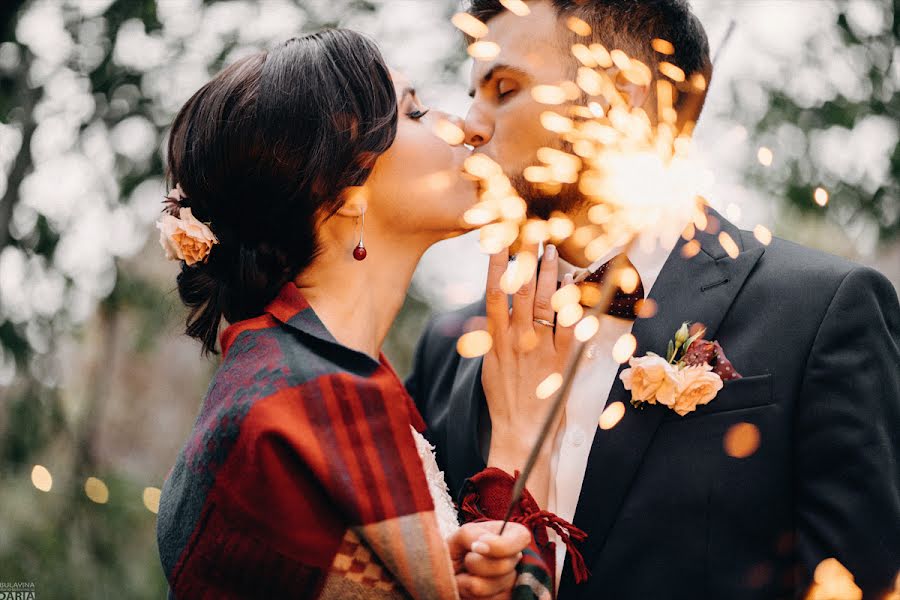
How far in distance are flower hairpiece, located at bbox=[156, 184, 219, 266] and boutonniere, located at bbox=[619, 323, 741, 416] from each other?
113 centimetres

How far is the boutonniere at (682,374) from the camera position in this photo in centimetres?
185

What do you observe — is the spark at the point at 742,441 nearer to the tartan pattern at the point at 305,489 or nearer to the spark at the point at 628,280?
the spark at the point at 628,280

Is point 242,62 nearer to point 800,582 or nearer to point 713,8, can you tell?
point 800,582

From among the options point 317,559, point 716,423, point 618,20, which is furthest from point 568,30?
point 317,559

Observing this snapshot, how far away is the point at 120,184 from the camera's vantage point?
331cm

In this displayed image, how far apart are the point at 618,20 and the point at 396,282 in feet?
3.89

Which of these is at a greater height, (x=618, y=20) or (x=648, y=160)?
(x=618, y=20)

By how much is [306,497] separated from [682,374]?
91 cm

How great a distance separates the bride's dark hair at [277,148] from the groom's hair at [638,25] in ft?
2.68

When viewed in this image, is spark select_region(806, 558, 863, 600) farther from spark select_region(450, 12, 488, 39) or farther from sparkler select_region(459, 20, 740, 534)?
spark select_region(450, 12, 488, 39)

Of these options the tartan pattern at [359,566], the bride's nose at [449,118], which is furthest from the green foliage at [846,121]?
the tartan pattern at [359,566]

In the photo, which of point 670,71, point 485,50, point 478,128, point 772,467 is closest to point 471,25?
point 485,50

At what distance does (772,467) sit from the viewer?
6.15 feet

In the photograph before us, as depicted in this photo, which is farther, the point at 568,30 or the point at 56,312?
the point at 56,312
